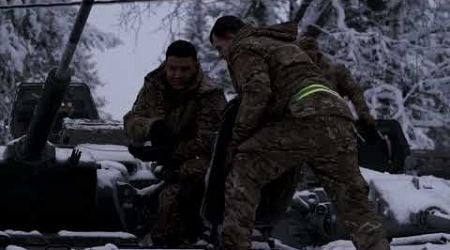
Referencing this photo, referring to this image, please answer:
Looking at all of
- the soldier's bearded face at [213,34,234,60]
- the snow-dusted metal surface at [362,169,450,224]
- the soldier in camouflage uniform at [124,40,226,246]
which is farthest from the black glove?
the snow-dusted metal surface at [362,169,450,224]

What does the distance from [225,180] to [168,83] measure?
999 millimetres

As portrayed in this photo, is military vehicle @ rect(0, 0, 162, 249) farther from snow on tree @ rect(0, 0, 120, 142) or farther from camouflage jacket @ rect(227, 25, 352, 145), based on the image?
snow on tree @ rect(0, 0, 120, 142)

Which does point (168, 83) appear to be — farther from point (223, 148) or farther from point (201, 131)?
point (223, 148)

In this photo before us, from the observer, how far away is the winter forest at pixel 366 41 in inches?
752

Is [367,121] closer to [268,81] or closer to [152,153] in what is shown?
[152,153]

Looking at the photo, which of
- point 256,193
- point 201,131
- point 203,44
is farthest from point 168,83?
point 203,44

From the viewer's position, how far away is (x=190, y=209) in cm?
552

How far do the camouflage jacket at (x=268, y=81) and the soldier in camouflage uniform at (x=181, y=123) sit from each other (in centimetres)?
67

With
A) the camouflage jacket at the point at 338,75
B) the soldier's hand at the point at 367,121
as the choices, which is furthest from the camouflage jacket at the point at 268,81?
the camouflage jacket at the point at 338,75

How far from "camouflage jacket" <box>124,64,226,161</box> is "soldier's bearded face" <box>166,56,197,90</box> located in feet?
0.13

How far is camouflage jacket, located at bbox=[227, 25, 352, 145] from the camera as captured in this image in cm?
475

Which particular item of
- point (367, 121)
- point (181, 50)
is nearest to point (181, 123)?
point (181, 50)

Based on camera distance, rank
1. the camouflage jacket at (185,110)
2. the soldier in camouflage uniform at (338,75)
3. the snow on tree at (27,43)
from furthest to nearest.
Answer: the snow on tree at (27,43) < the soldier in camouflage uniform at (338,75) < the camouflage jacket at (185,110)

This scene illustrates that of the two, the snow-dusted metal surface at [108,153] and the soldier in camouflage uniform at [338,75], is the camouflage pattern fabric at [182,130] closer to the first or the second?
the snow-dusted metal surface at [108,153]
